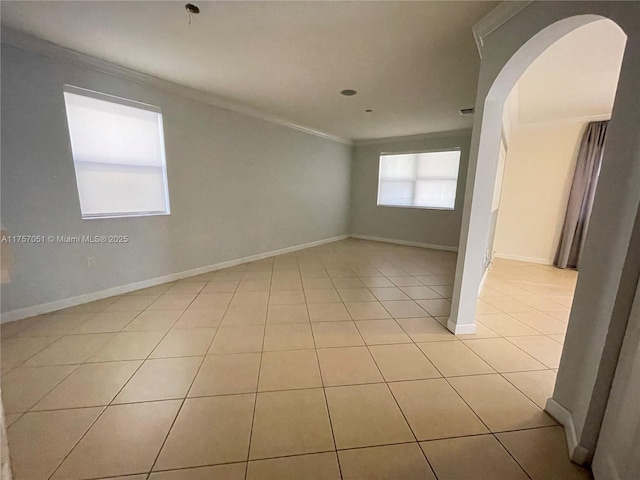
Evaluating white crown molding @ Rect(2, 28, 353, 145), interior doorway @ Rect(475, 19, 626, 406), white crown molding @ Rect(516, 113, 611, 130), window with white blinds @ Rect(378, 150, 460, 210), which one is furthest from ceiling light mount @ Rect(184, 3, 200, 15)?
white crown molding @ Rect(516, 113, 611, 130)

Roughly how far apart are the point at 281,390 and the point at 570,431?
1.56m

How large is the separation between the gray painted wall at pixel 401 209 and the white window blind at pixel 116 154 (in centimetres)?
460

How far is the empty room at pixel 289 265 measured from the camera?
122 centimetres

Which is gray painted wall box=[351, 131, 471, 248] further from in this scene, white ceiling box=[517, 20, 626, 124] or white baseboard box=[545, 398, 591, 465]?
white baseboard box=[545, 398, 591, 465]

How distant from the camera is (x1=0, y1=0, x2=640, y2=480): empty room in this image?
1.22 m

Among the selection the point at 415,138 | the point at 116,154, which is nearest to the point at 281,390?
the point at 116,154

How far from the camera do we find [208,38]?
219cm

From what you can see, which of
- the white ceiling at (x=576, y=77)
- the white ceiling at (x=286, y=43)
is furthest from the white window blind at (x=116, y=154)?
the white ceiling at (x=576, y=77)

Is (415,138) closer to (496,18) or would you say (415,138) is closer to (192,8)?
(496,18)

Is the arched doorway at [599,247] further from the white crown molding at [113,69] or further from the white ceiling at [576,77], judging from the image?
the white crown molding at [113,69]

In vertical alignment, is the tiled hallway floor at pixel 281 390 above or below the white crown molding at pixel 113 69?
below

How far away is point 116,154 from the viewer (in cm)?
292

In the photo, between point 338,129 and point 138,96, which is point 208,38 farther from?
point 338,129

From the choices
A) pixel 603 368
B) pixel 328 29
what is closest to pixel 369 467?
pixel 603 368
